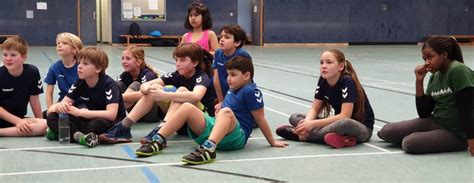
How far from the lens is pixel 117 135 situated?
468 centimetres

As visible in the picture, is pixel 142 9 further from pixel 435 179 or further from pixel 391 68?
pixel 435 179

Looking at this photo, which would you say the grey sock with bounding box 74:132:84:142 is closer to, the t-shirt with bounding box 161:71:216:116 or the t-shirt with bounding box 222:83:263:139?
the t-shirt with bounding box 161:71:216:116

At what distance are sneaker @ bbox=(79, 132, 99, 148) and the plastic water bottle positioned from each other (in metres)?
0.20

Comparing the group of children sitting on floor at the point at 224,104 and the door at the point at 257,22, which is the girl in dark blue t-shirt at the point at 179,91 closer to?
the group of children sitting on floor at the point at 224,104

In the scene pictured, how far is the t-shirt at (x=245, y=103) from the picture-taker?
4344 mm

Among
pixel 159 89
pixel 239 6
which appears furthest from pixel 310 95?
pixel 239 6

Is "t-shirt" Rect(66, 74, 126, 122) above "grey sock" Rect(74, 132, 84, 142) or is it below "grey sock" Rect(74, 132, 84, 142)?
above

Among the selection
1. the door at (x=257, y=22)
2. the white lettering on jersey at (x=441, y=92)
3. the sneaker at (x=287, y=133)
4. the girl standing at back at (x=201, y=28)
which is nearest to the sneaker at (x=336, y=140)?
the sneaker at (x=287, y=133)

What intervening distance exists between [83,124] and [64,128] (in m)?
0.15

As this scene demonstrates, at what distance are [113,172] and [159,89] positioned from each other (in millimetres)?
1060

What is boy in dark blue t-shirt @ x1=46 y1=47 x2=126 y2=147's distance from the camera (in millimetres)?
4574

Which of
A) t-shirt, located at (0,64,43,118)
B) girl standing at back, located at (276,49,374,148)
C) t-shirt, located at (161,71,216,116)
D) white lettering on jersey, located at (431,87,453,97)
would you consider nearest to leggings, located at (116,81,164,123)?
t-shirt, located at (161,71,216,116)

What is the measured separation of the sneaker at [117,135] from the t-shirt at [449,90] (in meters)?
2.47

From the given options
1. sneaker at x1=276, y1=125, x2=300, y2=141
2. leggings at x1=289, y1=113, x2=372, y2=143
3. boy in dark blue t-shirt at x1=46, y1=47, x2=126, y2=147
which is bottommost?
sneaker at x1=276, y1=125, x2=300, y2=141
